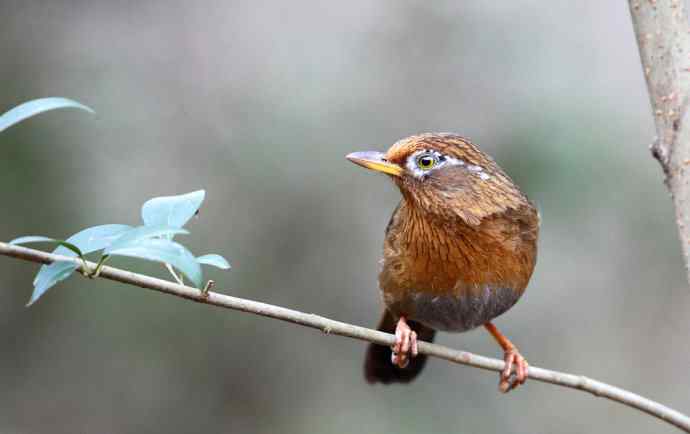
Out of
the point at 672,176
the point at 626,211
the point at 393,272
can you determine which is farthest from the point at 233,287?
the point at 672,176

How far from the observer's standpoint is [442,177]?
3.89 metres

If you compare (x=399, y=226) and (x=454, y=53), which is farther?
(x=454, y=53)

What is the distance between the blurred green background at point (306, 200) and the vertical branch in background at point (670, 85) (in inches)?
115

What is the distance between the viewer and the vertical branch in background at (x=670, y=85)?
277 centimetres

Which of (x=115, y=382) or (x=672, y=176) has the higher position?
(x=672, y=176)

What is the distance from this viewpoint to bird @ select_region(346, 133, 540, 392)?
12.7 feet

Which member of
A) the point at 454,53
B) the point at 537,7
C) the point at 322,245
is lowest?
the point at 322,245

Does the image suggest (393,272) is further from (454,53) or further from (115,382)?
(454,53)

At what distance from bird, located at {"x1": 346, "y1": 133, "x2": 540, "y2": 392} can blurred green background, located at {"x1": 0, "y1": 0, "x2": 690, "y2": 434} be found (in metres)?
1.82

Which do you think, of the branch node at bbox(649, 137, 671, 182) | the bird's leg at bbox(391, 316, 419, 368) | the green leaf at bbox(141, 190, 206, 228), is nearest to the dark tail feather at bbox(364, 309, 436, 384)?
the bird's leg at bbox(391, 316, 419, 368)

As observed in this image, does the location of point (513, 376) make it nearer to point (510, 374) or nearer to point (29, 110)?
point (510, 374)

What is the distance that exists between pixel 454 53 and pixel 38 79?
309 cm

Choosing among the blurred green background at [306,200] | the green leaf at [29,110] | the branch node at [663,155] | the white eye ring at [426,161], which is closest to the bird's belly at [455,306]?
the white eye ring at [426,161]

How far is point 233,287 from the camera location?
20.6 feet
